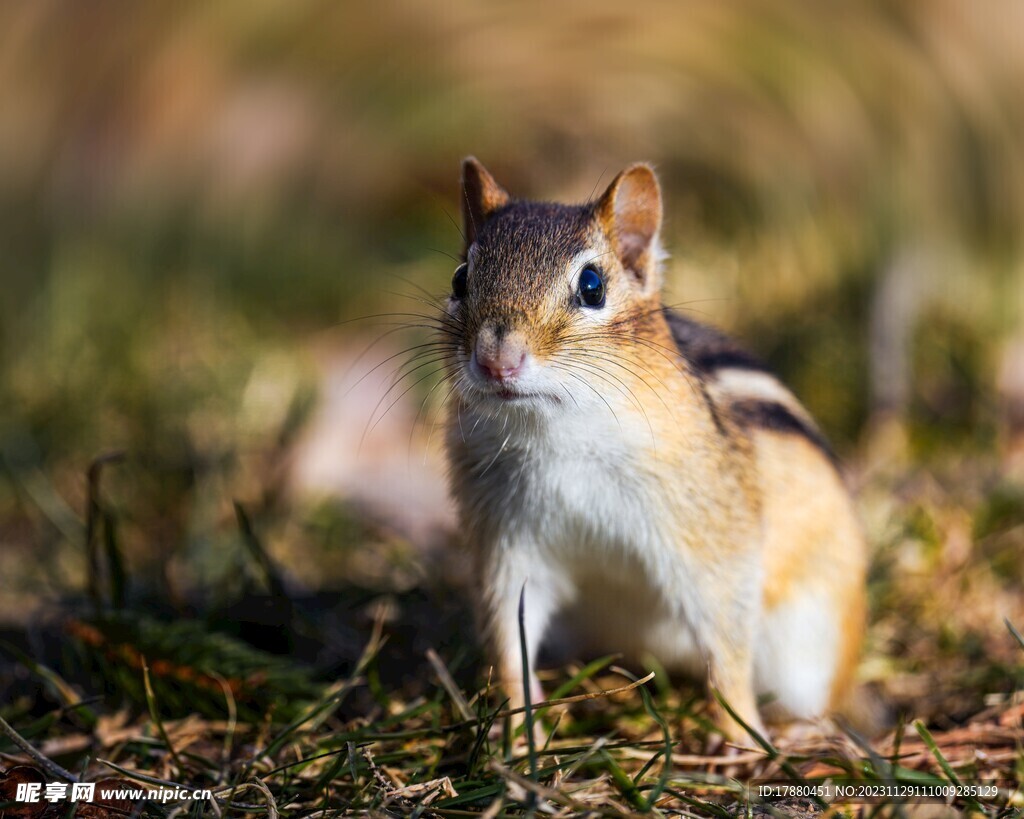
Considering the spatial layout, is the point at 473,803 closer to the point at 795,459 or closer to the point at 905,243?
the point at 795,459

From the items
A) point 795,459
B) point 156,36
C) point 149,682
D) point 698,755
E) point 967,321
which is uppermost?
point 156,36

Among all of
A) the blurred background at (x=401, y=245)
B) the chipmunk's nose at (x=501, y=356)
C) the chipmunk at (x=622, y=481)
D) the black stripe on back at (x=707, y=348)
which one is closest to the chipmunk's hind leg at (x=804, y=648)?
the chipmunk at (x=622, y=481)

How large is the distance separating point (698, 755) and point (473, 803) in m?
0.80

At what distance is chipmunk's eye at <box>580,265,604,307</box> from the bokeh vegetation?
3.64 feet

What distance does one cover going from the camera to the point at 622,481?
8.90ft

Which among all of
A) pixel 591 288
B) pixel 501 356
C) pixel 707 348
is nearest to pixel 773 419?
pixel 707 348

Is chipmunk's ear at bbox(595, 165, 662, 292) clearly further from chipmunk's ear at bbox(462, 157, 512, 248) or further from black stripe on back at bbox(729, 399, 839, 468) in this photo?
black stripe on back at bbox(729, 399, 839, 468)

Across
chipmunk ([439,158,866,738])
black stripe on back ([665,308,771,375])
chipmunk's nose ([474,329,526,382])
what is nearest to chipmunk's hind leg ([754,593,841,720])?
chipmunk ([439,158,866,738])

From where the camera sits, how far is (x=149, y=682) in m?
2.78

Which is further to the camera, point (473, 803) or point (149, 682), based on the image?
point (149, 682)

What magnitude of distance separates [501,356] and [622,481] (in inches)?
21.1

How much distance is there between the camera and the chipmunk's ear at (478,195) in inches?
116

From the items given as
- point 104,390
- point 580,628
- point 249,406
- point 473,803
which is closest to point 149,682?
point 473,803

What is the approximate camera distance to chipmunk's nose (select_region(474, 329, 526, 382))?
2.39m
